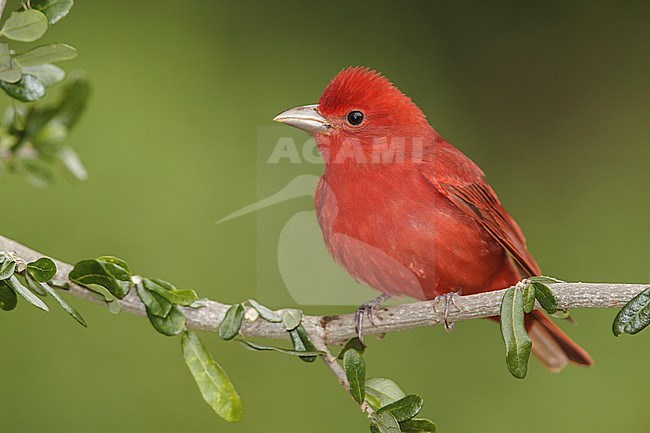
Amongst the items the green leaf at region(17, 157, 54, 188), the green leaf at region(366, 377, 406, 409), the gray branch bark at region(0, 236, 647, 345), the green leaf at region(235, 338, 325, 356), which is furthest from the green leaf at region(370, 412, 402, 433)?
the green leaf at region(17, 157, 54, 188)

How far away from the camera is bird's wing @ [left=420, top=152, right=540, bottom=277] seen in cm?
305

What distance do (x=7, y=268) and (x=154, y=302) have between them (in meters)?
0.39

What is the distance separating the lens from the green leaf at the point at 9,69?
7.29 feet

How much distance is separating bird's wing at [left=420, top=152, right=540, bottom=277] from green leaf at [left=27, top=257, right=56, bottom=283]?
1304 mm

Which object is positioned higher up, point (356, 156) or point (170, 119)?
point (170, 119)

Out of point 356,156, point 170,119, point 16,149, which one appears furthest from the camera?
point 170,119

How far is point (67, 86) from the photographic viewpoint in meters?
2.88

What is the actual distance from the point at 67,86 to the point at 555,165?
3.28 meters

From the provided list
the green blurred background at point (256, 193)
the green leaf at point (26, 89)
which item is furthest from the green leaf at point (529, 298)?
the green blurred background at point (256, 193)

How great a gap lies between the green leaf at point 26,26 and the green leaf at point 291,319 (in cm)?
92

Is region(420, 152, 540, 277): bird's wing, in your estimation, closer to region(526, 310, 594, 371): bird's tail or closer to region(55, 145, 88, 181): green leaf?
region(526, 310, 594, 371): bird's tail

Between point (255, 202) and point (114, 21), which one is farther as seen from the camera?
point (114, 21)

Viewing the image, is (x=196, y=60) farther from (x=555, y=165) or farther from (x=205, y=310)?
(x=205, y=310)

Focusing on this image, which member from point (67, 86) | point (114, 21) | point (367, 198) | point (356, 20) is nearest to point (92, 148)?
point (114, 21)
